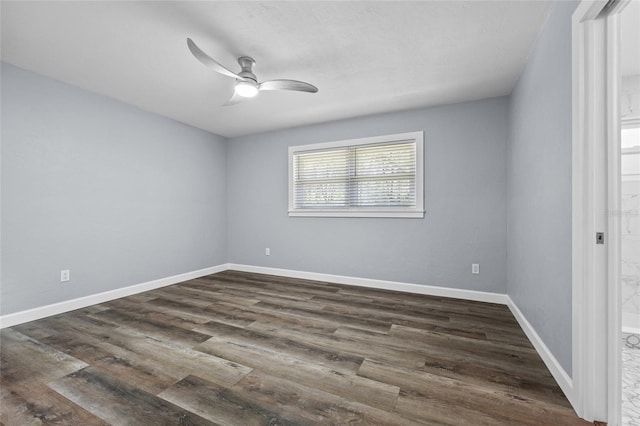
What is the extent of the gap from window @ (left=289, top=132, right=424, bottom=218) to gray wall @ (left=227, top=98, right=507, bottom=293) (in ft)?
0.40

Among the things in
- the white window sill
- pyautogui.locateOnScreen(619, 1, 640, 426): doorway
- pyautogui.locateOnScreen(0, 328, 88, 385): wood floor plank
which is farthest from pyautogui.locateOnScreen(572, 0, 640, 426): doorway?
pyautogui.locateOnScreen(0, 328, 88, 385): wood floor plank

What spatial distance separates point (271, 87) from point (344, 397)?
7.86 feet

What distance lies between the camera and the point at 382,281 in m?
3.64

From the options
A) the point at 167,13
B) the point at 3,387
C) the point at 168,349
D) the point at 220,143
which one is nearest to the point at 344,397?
the point at 168,349

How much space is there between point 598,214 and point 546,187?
2.01 ft

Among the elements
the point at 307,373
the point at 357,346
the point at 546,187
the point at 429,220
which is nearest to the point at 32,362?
the point at 307,373

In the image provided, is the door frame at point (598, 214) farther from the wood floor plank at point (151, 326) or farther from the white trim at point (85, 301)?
the white trim at point (85, 301)

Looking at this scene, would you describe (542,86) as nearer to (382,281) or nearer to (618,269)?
(618,269)

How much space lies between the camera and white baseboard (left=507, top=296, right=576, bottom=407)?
146cm

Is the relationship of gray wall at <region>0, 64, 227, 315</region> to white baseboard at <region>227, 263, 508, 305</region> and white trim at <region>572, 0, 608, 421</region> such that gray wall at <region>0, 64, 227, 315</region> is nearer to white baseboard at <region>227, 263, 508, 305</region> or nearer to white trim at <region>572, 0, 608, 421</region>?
white baseboard at <region>227, 263, 508, 305</region>

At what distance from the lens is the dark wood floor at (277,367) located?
1376 millimetres

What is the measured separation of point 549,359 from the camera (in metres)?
1.73

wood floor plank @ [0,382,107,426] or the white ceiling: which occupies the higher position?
the white ceiling

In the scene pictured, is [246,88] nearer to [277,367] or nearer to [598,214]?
[277,367]
